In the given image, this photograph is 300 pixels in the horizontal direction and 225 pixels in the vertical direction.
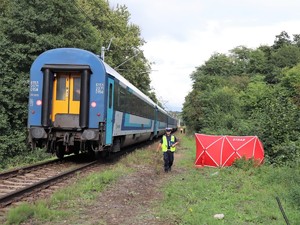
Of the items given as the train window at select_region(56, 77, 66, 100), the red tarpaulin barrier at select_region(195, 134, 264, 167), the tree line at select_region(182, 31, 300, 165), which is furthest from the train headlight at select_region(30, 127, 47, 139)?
the tree line at select_region(182, 31, 300, 165)

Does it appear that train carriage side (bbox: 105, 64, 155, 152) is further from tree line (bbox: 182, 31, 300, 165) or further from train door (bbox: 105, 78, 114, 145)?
tree line (bbox: 182, 31, 300, 165)

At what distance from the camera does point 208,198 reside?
29.7 ft

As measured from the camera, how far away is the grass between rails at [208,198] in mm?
7164

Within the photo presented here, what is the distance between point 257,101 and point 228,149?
57.4ft

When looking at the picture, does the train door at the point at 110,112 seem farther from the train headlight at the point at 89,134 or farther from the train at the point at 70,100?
the train headlight at the point at 89,134

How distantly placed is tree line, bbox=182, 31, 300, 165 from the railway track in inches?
277

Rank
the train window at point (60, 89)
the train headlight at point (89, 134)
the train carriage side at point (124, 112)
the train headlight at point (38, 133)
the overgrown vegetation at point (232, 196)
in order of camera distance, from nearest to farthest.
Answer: the overgrown vegetation at point (232, 196)
the train headlight at point (89, 134)
the train headlight at point (38, 133)
the train window at point (60, 89)
the train carriage side at point (124, 112)

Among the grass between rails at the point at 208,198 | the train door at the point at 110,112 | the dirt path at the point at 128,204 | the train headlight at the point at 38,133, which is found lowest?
the dirt path at the point at 128,204

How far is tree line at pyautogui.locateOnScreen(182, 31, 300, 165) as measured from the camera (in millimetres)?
16516

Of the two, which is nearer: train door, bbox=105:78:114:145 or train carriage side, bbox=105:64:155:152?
train door, bbox=105:78:114:145

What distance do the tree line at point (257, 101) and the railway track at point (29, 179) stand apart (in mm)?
7048

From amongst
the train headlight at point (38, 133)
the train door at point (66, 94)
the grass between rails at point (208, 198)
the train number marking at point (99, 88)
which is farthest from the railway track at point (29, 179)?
the train number marking at point (99, 88)

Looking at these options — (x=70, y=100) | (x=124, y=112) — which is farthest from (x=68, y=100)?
(x=124, y=112)

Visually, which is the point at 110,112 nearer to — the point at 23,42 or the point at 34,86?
the point at 34,86
